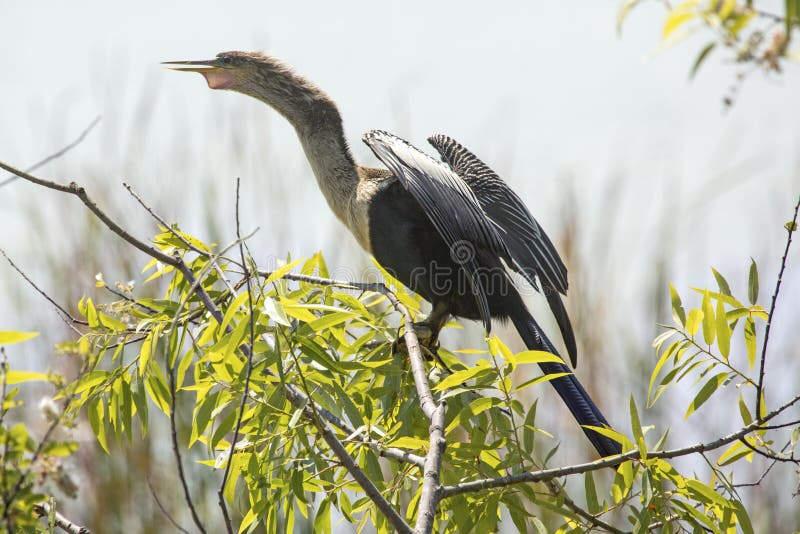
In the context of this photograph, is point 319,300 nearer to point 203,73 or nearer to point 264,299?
point 264,299

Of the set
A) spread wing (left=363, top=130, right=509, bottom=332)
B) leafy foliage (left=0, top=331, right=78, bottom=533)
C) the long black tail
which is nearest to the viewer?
leafy foliage (left=0, top=331, right=78, bottom=533)

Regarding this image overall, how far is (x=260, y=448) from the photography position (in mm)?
1536

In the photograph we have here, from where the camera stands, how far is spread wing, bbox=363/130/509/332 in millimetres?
2080

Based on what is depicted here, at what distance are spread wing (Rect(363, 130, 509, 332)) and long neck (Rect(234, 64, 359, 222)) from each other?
0.92ft

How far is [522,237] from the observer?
7.27 feet

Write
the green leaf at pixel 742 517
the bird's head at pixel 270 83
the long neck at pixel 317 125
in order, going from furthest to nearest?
→ the bird's head at pixel 270 83 → the long neck at pixel 317 125 → the green leaf at pixel 742 517

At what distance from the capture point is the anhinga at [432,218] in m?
2.10

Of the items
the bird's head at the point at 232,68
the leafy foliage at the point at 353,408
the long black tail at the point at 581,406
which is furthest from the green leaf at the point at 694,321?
the bird's head at the point at 232,68

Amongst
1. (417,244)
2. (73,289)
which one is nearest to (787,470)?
(417,244)

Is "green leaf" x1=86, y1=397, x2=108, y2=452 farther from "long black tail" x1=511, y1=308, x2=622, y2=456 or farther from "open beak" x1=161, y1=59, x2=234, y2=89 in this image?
"open beak" x1=161, y1=59, x2=234, y2=89

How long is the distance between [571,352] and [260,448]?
3.00 feet

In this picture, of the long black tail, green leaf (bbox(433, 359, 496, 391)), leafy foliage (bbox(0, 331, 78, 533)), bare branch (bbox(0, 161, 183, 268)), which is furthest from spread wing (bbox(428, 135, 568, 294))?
leafy foliage (bbox(0, 331, 78, 533))

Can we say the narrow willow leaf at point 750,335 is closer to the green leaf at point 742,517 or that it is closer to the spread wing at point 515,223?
the green leaf at point 742,517

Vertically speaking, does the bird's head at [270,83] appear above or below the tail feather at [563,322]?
above
